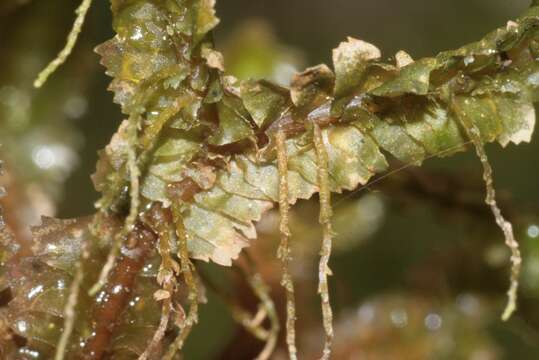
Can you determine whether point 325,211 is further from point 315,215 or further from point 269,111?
point 315,215

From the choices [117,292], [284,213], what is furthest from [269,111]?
[117,292]

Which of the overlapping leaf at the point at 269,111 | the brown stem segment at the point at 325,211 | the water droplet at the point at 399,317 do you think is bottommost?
the water droplet at the point at 399,317

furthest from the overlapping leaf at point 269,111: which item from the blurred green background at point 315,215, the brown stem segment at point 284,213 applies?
the blurred green background at point 315,215

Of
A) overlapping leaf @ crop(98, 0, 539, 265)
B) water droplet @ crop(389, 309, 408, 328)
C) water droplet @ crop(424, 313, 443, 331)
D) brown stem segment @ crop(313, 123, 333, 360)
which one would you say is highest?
overlapping leaf @ crop(98, 0, 539, 265)

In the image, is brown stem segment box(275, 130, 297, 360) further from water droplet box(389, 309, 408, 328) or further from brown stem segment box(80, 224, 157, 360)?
water droplet box(389, 309, 408, 328)

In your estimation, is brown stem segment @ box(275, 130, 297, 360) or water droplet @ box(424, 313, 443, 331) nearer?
brown stem segment @ box(275, 130, 297, 360)

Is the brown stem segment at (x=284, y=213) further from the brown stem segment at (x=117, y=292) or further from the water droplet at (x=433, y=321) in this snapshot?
the water droplet at (x=433, y=321)

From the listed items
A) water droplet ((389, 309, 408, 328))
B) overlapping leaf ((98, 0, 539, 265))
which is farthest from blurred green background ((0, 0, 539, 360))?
overlapping leaf ((98, 0, 539, 265))
